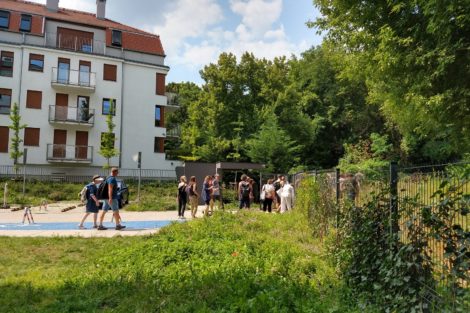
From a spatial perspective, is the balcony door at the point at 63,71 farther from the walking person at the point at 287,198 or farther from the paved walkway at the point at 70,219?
the walking person at the point at 287,198

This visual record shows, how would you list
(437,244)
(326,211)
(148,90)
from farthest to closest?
(148,90)
(326,211)
(437,244)

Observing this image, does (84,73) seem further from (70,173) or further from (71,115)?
(70,173)

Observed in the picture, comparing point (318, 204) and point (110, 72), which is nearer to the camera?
point (318, 204)

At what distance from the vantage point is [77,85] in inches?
1421

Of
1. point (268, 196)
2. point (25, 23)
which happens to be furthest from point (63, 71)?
point (268, 196)

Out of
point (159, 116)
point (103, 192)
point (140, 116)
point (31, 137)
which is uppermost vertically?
point (159, 116)

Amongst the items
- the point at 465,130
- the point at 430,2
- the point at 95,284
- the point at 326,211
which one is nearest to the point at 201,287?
the point at 95,284

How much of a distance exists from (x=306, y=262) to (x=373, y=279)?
1.86 meters

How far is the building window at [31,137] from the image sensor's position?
114 feet

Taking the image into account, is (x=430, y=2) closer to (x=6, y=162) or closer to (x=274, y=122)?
(x=274, y=122)

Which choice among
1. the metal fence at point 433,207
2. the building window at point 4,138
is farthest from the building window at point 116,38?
the metal fence at point 433,207

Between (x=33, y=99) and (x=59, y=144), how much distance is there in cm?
419

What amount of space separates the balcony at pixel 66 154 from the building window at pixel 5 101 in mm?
4235

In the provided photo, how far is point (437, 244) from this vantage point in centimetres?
421
